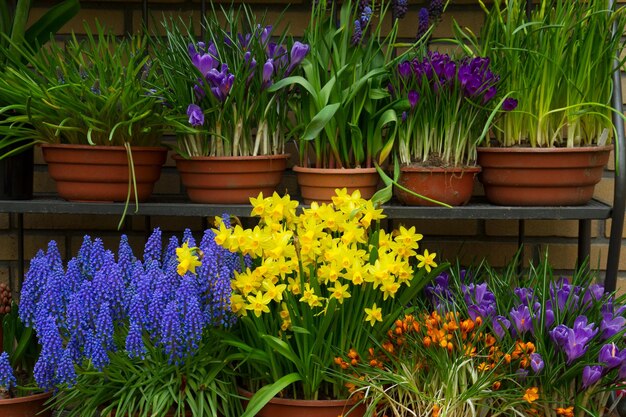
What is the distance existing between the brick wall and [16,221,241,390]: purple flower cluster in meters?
0.60

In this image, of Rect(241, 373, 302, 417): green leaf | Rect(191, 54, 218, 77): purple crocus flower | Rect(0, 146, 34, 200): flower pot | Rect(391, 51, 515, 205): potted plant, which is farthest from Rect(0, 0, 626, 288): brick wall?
Rect(241, 373, 302, 417): green leaf

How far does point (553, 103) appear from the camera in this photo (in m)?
1.82

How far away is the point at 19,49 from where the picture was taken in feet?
5.67

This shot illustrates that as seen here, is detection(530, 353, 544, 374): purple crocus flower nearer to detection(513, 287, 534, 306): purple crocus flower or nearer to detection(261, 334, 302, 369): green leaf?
detection(513, 287, 534, 306): purple crocus flower

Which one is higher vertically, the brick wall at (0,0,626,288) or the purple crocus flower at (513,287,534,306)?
the brick wall at (0,0,626,288)

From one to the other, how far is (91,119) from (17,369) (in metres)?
0.64

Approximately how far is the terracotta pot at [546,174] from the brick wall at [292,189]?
15.0 inches

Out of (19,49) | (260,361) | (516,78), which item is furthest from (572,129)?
(19,49)

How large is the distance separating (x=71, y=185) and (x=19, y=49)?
1.11 feet

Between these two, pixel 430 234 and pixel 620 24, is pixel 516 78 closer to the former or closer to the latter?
pixel 620 24

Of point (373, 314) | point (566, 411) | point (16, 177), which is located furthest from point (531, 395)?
point (16, 177)

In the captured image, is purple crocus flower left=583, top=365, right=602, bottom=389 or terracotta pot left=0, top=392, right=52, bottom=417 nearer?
purple crocus flower left=583, top=365, right=602, bottom=389

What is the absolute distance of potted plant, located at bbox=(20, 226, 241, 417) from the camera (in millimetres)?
1499

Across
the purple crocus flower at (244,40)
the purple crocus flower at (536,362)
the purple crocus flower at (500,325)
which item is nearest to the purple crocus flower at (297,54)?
the purple crocus flower at (244,40)
